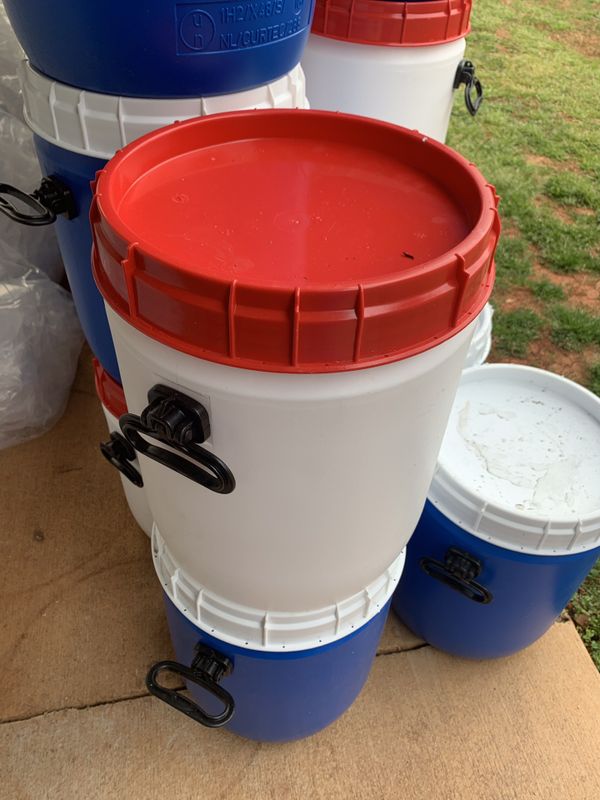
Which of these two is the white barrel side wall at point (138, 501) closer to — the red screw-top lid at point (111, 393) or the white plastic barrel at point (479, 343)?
the red screw-top lid at point (111, 393)

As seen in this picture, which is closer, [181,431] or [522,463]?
[181,431]

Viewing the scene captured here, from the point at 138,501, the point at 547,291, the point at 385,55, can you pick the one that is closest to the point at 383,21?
the point at 385,55

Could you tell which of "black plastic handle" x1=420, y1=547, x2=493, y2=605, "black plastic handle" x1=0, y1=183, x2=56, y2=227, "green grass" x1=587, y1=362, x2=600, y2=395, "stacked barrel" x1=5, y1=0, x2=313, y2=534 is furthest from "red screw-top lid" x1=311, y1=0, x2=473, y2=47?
"green grass" x1=587, y1=362, x2=600, y2=395

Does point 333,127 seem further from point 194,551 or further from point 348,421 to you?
point 194,551

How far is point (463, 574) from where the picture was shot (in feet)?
3.16

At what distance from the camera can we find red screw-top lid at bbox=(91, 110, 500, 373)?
490 millimetres

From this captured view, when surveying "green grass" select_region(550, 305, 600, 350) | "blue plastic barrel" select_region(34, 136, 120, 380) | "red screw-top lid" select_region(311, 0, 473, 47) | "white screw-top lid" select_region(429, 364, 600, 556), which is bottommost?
"green grass" select_region(550, 305, 600, 350)

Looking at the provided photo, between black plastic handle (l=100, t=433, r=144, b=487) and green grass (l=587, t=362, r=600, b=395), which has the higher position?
black plastic handle (l=100, t=433, r=144, b=487)

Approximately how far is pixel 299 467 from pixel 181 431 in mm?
112

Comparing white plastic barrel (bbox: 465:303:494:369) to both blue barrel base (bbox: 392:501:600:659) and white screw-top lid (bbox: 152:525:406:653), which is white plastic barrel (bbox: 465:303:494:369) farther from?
white screw-top lid (bbox: 152:525:406:653)

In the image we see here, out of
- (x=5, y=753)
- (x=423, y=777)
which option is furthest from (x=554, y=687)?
(x=5, y=753)

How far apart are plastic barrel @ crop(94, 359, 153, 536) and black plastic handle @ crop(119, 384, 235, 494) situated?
0.71ft

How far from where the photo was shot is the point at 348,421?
543 mm

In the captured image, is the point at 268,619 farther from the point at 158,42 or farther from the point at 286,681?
the point at 158,42
